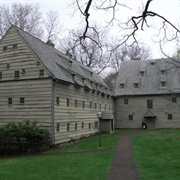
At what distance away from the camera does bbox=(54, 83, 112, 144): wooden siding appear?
75.7 ft

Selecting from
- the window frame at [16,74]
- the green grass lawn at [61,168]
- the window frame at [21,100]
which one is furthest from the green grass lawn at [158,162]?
the window frame at [16,74]

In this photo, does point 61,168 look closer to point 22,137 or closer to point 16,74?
point 22,137

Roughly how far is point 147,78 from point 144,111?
5992mm

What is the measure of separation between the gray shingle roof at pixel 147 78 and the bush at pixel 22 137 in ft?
80.4

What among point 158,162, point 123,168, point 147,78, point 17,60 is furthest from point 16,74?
point 147,78

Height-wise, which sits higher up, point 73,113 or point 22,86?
point 22,86

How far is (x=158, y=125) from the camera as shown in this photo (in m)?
41.0

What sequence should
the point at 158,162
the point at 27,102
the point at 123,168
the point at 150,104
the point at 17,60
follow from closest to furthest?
1. the point at 123,168
2. the point at 158,162
3. the point at 27,102
4. the point at 17,60
5. the point at 150,104

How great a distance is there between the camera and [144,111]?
41969 millimetres

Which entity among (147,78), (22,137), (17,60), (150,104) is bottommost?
(22,137)

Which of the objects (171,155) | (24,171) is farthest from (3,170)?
(171,155)

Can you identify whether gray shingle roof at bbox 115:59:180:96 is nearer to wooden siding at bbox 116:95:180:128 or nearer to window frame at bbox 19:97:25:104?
wooden siding at bbox 116:95:180:128

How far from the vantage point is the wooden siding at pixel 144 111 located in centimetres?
4053

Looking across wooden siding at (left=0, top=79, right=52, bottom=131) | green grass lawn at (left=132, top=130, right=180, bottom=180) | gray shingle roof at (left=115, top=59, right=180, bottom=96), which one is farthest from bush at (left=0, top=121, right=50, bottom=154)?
gray shingle roof at (left=115, top=59, right=180, bottom=96)
